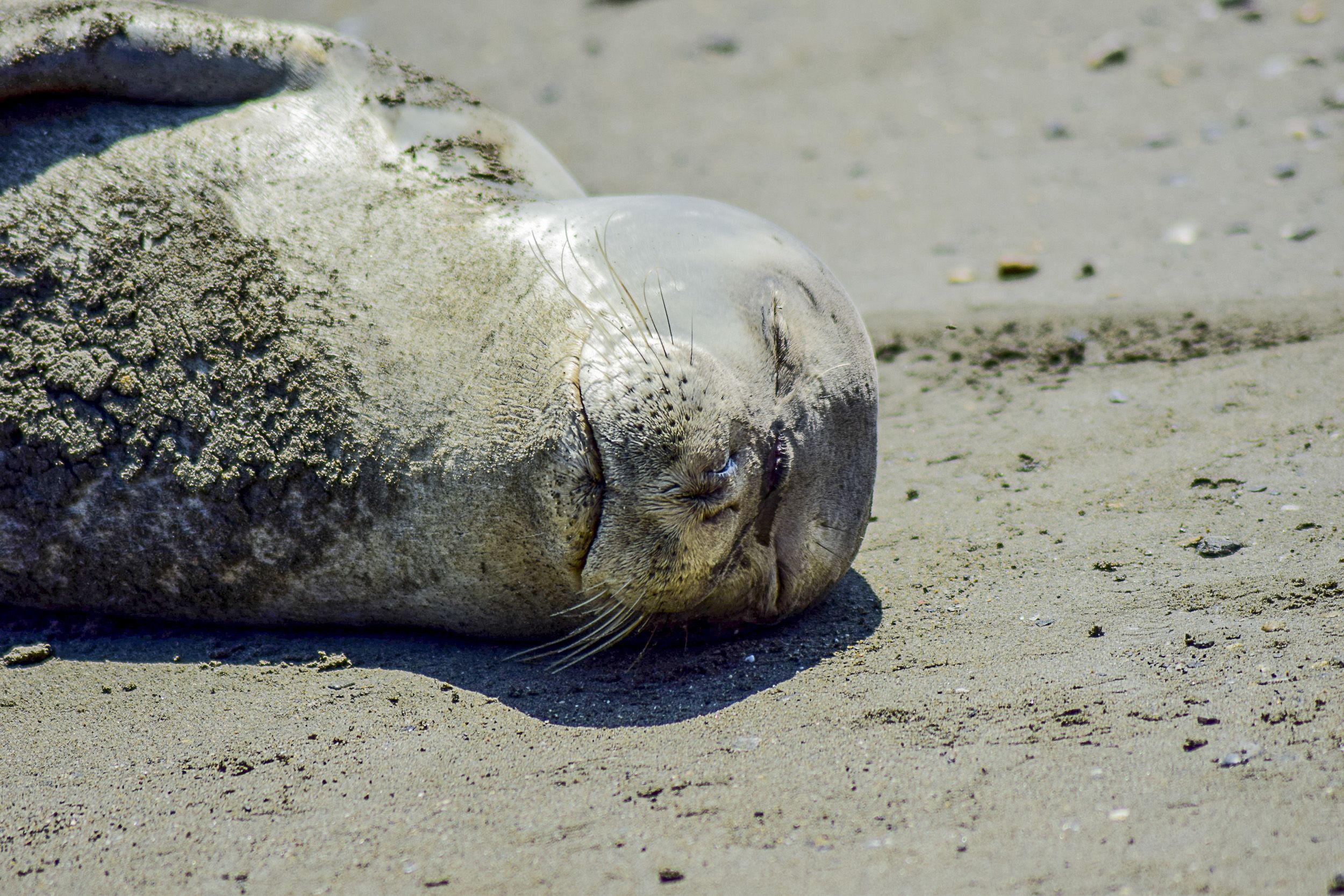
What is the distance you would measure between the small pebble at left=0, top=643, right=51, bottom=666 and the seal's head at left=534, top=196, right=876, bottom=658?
1500 millimetres

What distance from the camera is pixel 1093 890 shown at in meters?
1.99

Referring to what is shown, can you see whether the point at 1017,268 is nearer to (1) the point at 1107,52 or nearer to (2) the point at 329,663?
(1) the point at 1107,52

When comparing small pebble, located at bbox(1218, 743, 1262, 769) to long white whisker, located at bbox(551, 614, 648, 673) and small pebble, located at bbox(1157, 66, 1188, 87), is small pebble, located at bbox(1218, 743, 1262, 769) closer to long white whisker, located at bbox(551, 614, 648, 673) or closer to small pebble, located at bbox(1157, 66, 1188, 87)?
long white whisker, located at bbox(551, 614, 648, 673)

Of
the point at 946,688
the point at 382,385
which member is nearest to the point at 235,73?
the point at 382,385

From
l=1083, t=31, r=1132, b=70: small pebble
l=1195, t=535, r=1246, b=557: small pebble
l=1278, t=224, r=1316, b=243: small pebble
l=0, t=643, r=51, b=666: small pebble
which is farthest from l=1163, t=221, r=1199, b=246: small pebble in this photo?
l=0, t=643, r=51, b=666: small pebble

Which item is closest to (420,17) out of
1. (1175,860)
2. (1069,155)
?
(1069,155)

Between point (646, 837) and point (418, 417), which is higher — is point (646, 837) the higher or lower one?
the lower one

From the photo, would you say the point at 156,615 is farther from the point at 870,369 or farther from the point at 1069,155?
the point at 1069,155

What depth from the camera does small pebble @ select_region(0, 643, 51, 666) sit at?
10.6ft

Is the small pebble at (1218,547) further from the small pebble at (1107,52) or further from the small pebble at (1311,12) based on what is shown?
the small pebble at (1311,12)

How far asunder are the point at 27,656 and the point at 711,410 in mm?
2011

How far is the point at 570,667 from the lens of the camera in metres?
3.05

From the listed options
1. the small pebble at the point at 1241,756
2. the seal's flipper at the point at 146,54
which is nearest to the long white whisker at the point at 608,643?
the small pebble at the point at 1241,756

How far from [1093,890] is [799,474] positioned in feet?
3.99
